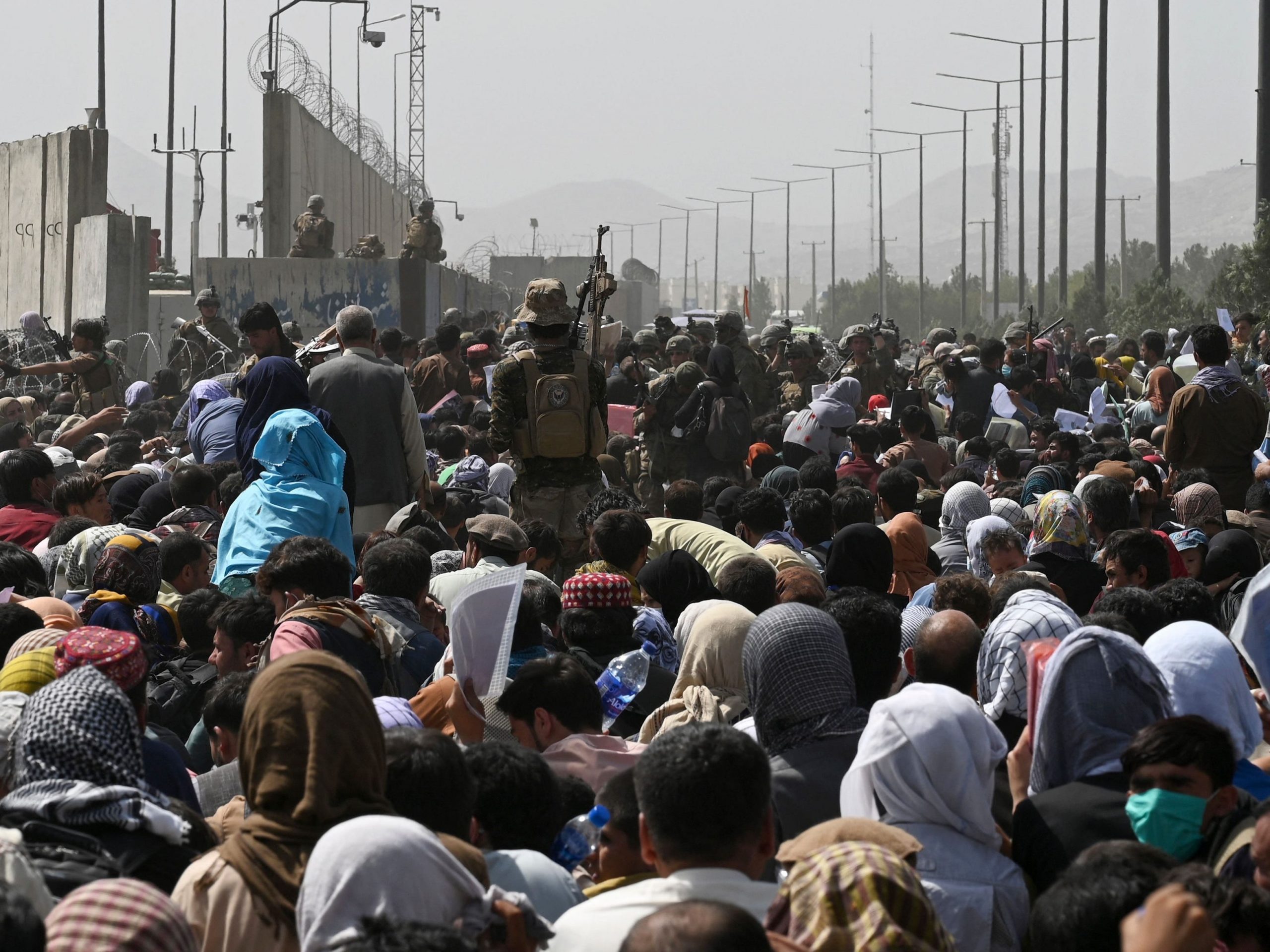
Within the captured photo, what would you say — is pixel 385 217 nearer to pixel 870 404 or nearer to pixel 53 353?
pixel 53 353

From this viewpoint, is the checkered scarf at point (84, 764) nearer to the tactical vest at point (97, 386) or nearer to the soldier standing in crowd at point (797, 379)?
the tactical vest at point (97, 386)

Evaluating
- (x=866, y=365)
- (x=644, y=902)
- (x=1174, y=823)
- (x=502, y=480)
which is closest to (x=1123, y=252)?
(x=866, y=365)

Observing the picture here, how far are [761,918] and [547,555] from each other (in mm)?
4027

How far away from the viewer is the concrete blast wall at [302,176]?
82.4ft

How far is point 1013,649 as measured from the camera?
4.52 metres

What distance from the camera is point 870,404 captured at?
41.5ft

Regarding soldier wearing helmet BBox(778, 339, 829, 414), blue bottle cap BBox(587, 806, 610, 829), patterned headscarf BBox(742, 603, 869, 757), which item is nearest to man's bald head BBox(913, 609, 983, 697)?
patterned headscarf BBox(742, 603, 869, 757)

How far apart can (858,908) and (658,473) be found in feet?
26.3

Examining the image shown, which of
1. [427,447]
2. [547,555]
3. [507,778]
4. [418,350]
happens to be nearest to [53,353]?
[418,350]

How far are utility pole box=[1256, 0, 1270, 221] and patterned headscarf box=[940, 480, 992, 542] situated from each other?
11674 mm

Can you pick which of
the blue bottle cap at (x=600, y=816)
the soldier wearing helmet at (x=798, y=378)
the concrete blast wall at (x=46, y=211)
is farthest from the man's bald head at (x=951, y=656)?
the concrete blast wall at (x=46, y=211)

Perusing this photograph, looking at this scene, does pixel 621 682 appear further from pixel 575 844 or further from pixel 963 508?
pixel 963 508

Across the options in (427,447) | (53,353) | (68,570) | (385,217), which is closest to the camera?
(68,570)

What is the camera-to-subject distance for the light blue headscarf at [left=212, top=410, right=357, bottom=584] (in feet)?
20.5
